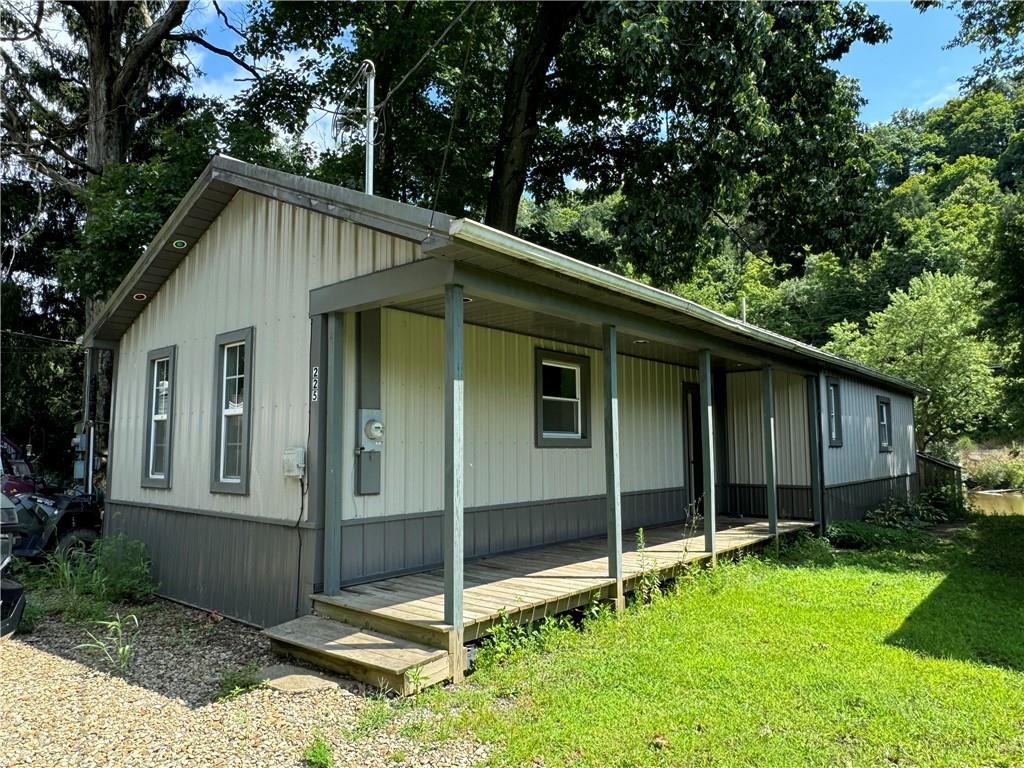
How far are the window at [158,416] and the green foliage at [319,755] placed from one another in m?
4.86

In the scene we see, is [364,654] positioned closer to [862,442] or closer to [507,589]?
[507,589]

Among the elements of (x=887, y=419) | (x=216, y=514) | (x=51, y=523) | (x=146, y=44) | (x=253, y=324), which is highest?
(x=146, y=44)

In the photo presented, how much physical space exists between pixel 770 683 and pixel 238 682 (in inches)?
136

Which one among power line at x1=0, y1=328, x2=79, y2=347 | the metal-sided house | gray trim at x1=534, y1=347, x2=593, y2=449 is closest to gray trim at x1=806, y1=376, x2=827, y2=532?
the metal-sided house

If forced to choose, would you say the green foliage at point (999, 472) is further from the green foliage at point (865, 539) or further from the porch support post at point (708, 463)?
the porch support post at point (708, 463)

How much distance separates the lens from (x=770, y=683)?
4277 mm

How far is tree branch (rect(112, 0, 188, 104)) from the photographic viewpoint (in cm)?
1464

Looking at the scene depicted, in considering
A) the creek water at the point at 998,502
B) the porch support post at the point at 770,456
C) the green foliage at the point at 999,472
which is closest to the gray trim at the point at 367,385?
the porch support post at the point at 770,456

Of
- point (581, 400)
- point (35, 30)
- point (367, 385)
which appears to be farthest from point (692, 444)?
point (35, 30)

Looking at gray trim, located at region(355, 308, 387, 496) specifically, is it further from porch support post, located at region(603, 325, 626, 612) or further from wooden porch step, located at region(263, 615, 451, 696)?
porch support post, located at region(603, 325, 626, 612)

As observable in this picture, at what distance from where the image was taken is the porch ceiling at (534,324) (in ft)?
20.1

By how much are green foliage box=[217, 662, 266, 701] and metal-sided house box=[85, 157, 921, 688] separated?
0.35 meters

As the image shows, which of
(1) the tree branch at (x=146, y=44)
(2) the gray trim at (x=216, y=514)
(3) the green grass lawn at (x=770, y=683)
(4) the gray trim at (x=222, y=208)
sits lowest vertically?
(3) the green grass lawn at (x=770, y=683)

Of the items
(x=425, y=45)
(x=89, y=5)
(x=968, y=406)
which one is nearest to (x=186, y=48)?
(x=89, y=5)
